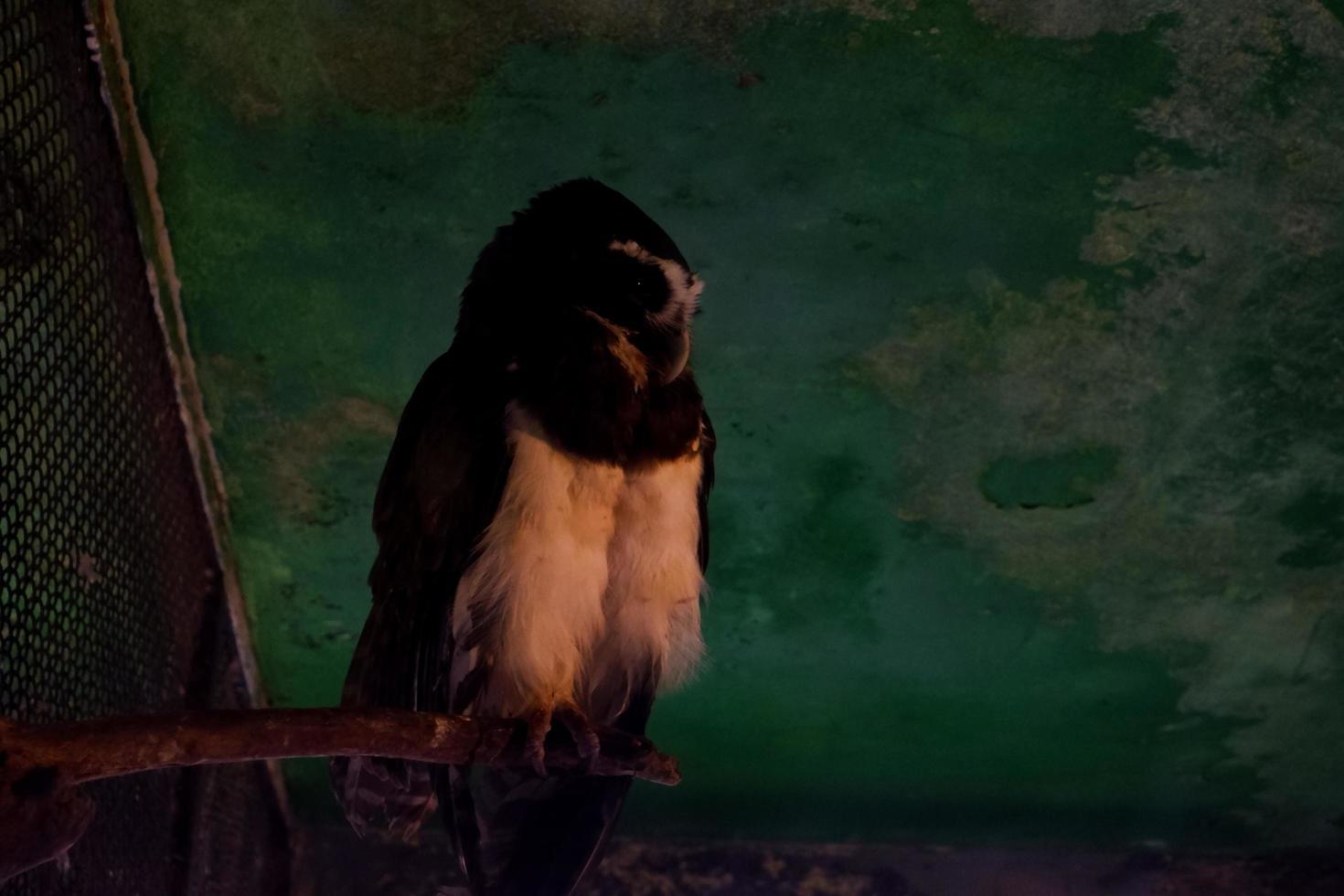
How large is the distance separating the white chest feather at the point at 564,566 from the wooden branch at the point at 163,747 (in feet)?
0.57

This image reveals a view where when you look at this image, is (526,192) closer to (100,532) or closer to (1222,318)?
(100,532)

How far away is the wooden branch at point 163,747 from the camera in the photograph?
45.2 inches

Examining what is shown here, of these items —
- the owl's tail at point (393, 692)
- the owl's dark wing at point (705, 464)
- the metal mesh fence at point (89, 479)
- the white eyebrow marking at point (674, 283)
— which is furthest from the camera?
the owl's dark wing at point (705, 464)

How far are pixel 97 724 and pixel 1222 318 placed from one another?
2.03m

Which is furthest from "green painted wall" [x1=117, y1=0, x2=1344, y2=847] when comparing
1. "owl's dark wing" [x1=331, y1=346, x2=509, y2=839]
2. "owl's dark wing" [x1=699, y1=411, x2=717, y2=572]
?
A: "owl's dark wing" [x1=331, y1=346, x2=509, y2=839]

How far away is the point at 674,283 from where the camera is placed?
1.79 meters

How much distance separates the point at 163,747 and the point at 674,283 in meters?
0.98

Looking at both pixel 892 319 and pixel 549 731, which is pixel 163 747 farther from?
pixel 892 319

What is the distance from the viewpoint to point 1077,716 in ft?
9.70

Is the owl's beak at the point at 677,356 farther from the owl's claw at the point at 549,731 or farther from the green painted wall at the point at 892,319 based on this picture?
the owl's claw at the point at 549,731

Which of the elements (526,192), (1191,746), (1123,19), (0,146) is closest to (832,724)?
(1191,746)

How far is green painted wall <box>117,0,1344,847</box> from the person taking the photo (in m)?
1.94

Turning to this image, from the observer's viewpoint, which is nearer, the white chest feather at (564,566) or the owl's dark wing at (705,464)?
the white chest feather at (564,566)

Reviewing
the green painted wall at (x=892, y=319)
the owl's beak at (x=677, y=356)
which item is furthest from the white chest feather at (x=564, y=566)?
the green painted wall at (x=892, y=319)
